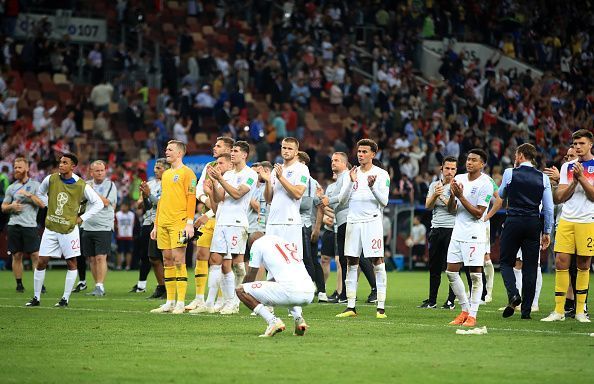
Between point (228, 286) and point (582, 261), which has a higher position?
point (582, 261)

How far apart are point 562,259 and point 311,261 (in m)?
4.94

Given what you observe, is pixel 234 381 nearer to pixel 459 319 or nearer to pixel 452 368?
pixel 452 368

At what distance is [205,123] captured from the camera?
37469 mm

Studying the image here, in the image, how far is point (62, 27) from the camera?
124 feet

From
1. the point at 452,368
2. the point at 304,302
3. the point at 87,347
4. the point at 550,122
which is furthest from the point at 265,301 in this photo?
the point at 550,122

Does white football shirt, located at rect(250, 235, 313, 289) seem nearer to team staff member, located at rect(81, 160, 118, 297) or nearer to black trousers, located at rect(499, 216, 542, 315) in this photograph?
black trousers, located at rect(499, 216, 542, 315)

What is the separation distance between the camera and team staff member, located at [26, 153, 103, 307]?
18.3 metres

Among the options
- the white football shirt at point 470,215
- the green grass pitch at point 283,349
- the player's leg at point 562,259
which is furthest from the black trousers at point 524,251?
the white football shirt at point 470,215

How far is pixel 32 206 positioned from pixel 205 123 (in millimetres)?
15173

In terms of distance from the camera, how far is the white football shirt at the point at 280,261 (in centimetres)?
1330

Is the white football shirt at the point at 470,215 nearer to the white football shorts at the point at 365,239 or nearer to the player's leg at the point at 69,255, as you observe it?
the white football shorts at the point at 365,239

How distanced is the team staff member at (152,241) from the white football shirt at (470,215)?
6.14 metres

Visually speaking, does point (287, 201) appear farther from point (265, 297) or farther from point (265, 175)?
point (265, 297)

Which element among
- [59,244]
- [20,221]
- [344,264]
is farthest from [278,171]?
[20,221]
